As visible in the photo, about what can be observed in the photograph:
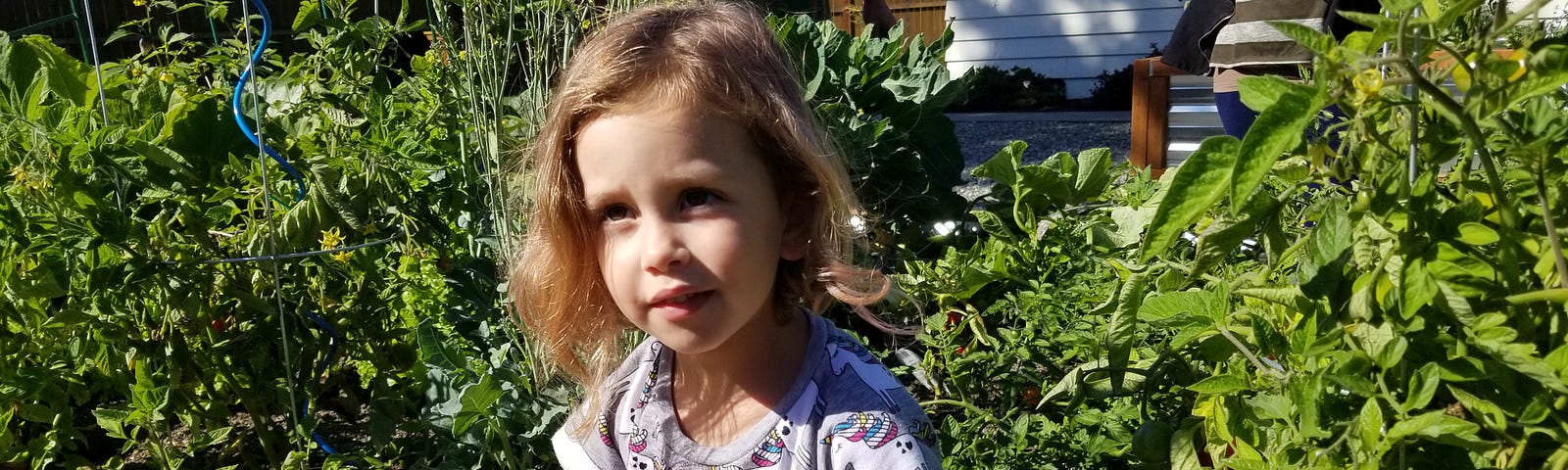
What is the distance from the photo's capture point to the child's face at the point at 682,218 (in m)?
1.17

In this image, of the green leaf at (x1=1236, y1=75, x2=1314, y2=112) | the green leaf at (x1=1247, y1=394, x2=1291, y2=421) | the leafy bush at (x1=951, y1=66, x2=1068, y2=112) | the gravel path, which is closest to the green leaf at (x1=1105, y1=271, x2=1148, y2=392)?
the green leaf at (x1=1247, y1=394, x2=1291, y2=421)

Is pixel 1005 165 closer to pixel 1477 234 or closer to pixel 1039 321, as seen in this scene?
pixel 1039 321

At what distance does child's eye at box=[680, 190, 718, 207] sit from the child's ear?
0.15 meters

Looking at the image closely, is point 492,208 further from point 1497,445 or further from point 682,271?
point 1497,445

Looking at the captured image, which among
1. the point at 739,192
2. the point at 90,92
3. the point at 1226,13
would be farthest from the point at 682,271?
the point at 1226,13

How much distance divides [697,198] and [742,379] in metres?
0.27

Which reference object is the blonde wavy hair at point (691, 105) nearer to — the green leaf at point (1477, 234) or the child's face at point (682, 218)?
the child's face at point (682, 218)

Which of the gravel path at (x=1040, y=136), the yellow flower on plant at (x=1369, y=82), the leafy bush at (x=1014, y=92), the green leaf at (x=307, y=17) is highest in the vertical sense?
the yellow flower on plant at (x=1369, y=82)

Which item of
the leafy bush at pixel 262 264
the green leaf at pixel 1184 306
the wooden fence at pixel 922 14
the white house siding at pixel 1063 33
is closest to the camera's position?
the green leaf at pixel 1184 306

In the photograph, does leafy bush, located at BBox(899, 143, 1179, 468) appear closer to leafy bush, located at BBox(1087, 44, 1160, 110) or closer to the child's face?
the child's face

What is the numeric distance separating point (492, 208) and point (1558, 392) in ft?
4.17

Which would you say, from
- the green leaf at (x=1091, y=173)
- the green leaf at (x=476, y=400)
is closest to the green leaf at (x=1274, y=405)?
the green leaf at (x=1091, y=173)

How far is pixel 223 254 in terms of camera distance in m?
1.85

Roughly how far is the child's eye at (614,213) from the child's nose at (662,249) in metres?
0.06
